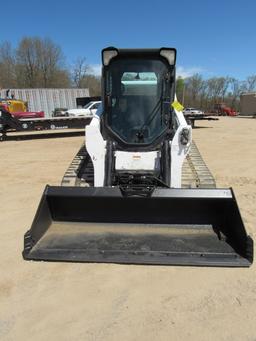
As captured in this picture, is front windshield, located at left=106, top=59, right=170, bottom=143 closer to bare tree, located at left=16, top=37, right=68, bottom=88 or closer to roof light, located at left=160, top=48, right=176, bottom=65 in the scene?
roof light, located at left=160, top=48, right=176, bottom=65

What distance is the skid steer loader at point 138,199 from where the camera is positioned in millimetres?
3764

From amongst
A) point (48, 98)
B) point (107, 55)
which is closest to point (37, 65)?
point (48, 98)

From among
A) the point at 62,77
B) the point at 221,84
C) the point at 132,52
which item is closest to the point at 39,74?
the point at 62,77

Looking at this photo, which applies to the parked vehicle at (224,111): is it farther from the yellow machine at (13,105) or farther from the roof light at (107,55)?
the roof light at (107,55)

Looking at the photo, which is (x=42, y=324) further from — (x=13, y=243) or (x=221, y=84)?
(x=221, y=84)

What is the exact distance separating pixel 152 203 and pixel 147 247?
1.90 feet

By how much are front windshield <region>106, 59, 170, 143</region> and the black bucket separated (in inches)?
66.3

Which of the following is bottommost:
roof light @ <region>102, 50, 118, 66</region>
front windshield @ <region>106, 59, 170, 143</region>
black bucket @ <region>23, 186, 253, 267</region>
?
black bucket @ <region>23, 186, 253, 267</region>

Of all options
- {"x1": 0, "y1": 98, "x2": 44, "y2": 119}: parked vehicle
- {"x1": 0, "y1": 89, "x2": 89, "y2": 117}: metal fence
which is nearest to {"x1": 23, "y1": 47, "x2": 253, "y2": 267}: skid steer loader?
{"x1": 0, "y1": 98, "x2": 44, "y2": 119}: parked vehicle

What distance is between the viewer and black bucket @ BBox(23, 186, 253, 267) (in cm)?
370

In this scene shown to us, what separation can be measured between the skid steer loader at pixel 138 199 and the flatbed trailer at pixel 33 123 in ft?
35.4

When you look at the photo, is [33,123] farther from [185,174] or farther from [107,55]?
[185,174]

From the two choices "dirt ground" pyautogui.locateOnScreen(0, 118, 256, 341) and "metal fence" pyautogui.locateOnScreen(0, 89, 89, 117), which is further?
"metal fence" pyautogui.locateOnScreen(0, 89, 89, 117)

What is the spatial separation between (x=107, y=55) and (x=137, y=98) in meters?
0.82
